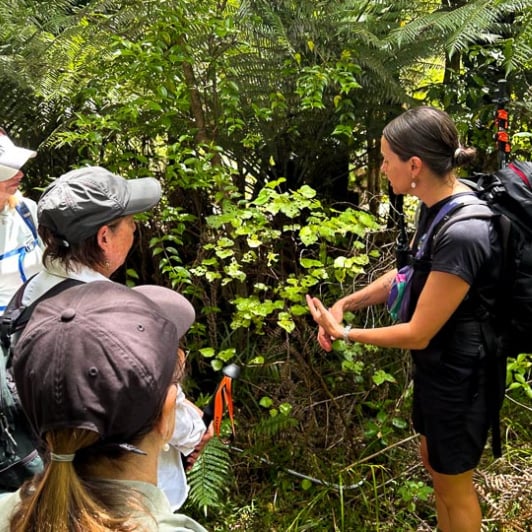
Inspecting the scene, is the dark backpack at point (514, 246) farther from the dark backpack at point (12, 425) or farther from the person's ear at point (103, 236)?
the dark backpack at point (12, 425)

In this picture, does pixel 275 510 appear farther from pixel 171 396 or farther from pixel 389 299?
pixel 171 396

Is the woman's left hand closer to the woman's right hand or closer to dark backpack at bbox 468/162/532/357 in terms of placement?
the woman's right hand

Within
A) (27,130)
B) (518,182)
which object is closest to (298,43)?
(518,182)

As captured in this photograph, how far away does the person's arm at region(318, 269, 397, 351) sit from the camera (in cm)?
229

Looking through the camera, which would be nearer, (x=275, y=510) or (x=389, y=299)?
(x=389, y=299)

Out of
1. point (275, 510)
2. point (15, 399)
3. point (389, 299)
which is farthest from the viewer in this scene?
point (275, 510)

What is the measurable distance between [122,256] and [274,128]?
4.88 feet

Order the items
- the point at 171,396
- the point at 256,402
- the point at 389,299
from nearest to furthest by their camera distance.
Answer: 1. the point at 171,396
2. the point at 389,299
3. the point at 256,402

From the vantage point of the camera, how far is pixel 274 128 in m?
3.10

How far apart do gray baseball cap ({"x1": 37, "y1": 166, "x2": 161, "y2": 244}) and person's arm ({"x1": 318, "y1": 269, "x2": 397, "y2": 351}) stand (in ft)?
2.94

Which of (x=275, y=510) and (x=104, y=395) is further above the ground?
(x=104, y=395)

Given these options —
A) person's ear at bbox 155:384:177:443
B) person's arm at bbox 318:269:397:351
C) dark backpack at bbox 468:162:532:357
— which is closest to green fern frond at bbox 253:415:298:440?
person's arm at bbox 318:269:397:351

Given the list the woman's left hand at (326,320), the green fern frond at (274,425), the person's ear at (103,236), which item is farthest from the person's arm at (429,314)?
the person's ear at (103,236)

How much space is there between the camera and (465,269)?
179 cm
